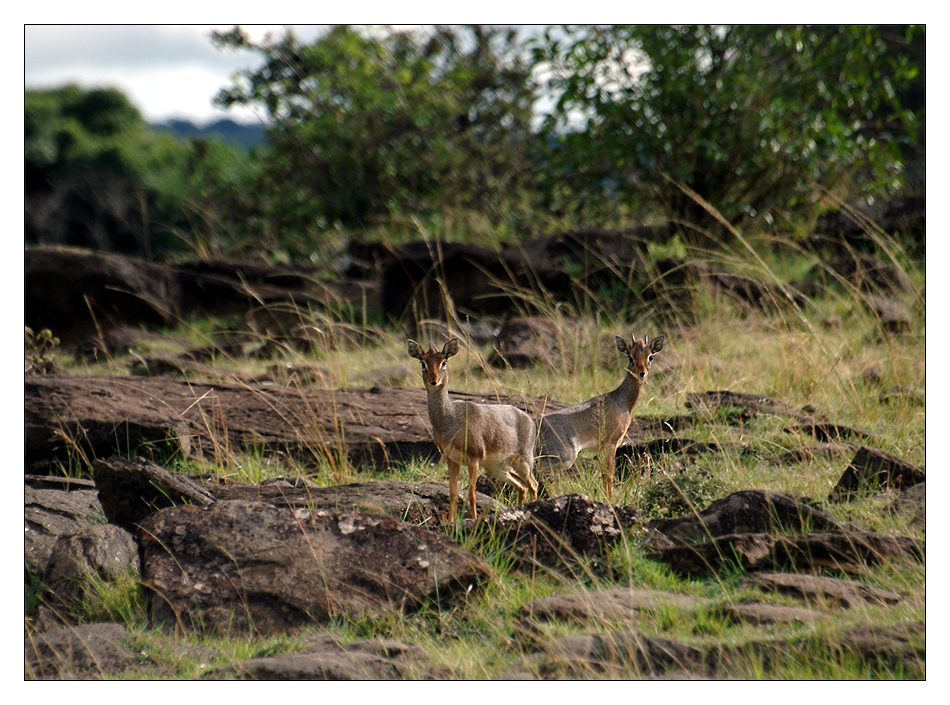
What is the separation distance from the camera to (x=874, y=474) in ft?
17.5

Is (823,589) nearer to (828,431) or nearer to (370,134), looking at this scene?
(828,431)

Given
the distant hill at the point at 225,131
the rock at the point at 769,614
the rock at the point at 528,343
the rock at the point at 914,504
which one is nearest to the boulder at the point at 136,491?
the rock at the point at 769,614

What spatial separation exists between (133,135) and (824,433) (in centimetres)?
4289

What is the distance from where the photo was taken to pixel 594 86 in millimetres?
12469

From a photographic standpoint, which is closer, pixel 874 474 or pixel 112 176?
pixel 874 474

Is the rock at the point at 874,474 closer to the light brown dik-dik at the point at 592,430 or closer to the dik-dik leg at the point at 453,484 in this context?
the light brown dik-dik at the point at 592,430

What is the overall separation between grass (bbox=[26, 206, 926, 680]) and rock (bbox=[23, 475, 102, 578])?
403 mm

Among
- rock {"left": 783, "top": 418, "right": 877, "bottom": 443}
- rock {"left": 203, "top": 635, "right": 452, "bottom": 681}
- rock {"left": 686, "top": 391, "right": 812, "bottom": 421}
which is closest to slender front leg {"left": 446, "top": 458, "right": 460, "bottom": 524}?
rock {"left": 203, "top": 635, "right": 452, "bottom": 681}

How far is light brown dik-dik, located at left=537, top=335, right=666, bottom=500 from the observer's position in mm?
5203

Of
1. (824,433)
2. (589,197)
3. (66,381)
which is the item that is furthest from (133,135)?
(824,433)

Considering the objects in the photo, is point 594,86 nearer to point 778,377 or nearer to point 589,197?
point 589,197

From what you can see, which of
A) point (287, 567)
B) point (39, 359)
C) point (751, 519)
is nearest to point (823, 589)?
point (751, 519)

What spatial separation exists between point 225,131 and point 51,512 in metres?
28.0

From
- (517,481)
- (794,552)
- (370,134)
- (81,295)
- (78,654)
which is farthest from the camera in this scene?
(370,134)
